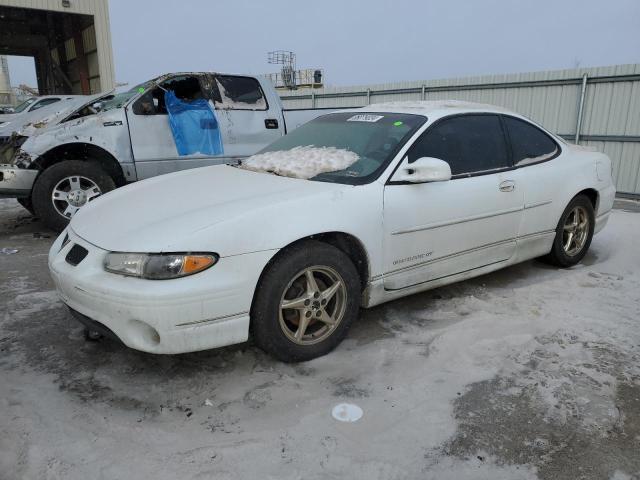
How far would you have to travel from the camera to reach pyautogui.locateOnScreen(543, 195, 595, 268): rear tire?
14.9 ft

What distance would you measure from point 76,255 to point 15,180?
345 cm

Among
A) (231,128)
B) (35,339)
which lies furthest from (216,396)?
→ (231,128)

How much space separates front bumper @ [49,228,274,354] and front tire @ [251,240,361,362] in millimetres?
103

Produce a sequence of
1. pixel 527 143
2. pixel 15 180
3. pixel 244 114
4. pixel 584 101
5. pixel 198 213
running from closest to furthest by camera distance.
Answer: pixel 198 213
pixel 527 143
pixel 15 180
pixel 244 114
pixel 584 101

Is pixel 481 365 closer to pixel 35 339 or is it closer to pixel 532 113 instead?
pixel 35 339

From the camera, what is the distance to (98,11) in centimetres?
1592

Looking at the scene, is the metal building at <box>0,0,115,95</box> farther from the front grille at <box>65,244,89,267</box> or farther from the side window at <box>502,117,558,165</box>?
the side window at <box>502,117,558,165</box>

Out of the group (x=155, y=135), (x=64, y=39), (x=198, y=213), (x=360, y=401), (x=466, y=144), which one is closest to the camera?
(x=360, y=401)

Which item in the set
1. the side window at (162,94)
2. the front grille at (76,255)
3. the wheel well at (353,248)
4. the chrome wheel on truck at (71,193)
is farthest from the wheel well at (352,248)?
the side window at (162,94)

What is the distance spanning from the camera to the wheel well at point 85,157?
5770 mm

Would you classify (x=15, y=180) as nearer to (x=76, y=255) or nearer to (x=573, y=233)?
(x=76, y=255)

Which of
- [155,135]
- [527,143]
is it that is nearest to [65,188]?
[155,135]

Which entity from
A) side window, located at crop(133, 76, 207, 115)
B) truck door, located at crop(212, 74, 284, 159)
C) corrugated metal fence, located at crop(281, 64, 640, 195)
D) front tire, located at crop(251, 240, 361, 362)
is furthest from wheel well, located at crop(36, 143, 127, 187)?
corrugated metal fence, located at crop(281, 64, 640, 195)

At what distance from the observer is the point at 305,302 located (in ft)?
9.64
